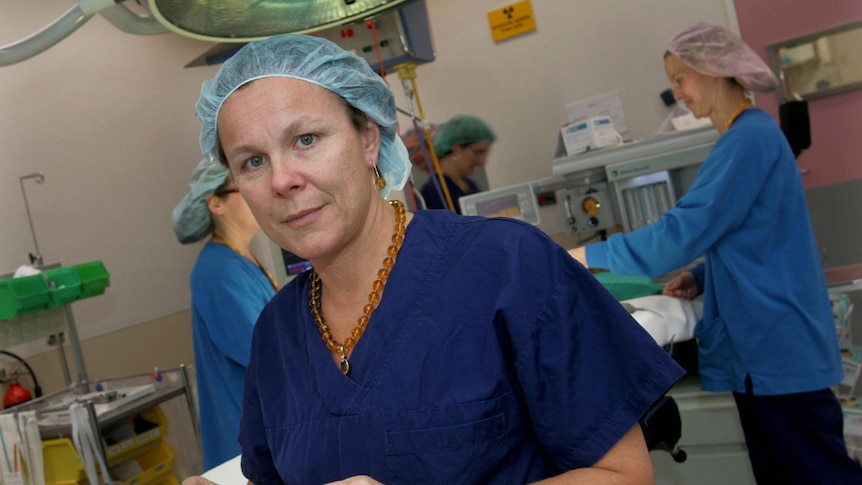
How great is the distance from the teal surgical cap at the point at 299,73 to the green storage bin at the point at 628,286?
1.17 meters

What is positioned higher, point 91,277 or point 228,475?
point 91,277

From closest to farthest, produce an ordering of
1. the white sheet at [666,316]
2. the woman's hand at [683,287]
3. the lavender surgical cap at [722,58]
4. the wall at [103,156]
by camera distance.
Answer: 1. the white sheet at [666,316]
2. the lavender surgical cap at [722,58]
3. the woman's hand at [683,287]
4. the wall at [103,156]

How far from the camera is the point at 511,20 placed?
3574 millimetres

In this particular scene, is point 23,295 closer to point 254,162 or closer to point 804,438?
point 254,162

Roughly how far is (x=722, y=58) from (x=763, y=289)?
2.00 feet

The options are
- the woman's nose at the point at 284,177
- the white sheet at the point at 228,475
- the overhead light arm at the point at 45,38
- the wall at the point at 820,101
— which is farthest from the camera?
the wall at the point at 820,101

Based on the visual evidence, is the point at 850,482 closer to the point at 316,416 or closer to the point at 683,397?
the point at 683,397

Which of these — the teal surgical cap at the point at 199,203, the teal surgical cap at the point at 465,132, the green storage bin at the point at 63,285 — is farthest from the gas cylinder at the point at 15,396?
the teal surgical cap at the point at 465,132

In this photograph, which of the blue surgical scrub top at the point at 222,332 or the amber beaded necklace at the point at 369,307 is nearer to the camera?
the amber beaded necklace at the point at 369,307

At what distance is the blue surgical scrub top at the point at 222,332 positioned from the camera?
1.83m

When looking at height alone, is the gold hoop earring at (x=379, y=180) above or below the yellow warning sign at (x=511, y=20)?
below

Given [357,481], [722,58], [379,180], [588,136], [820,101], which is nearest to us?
[357,481]

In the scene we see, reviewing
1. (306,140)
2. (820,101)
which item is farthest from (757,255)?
(820,101)

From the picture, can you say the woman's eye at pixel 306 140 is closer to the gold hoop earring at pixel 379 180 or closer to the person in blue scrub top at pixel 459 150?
the gold hoop earring at pixel 379 180
